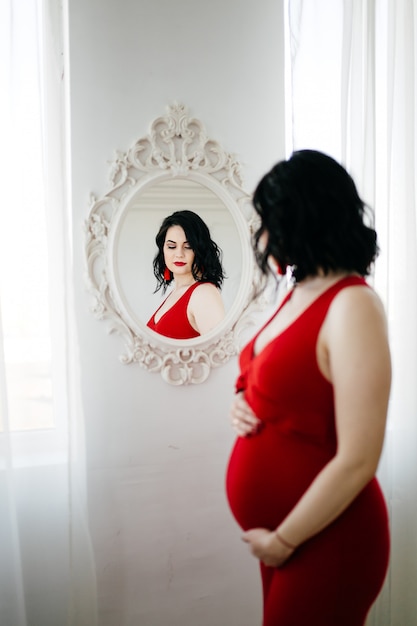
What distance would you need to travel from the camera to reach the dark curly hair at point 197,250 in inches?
71.2

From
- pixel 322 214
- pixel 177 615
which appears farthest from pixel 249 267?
pixel 177 615

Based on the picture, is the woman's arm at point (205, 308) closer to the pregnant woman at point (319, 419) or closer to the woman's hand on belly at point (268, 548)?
the pregnant woman at point (319, 419)

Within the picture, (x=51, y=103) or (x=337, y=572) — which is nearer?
(x=337, y=572)

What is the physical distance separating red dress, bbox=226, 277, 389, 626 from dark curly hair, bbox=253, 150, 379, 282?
6 centimetres

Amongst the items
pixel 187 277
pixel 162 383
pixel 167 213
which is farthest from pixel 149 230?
pixel 162 383

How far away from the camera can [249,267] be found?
6.29 ft

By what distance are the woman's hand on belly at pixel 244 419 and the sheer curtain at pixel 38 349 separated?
593 millimetres

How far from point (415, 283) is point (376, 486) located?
3.01 feet

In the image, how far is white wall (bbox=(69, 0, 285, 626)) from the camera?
176 cm

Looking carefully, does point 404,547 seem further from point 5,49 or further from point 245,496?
point 5,49

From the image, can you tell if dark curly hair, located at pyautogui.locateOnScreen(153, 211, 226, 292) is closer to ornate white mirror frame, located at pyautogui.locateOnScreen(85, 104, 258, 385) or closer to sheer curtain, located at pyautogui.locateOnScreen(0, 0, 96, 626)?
ornate white mirror frame, located at pyautogui.locateOnScreen(85, 104, 258, 385)

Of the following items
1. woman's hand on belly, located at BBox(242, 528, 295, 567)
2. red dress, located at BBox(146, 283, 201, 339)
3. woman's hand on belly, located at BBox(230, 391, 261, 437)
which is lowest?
woman's hand on belly, located at BBox(242, 528, 295, 567)

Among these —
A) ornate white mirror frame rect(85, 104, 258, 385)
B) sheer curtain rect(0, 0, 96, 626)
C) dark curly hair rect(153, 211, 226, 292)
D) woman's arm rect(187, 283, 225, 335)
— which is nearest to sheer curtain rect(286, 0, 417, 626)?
ornate white mirror frame rect(85, 104, 258, 385)

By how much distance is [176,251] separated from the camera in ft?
5.97
